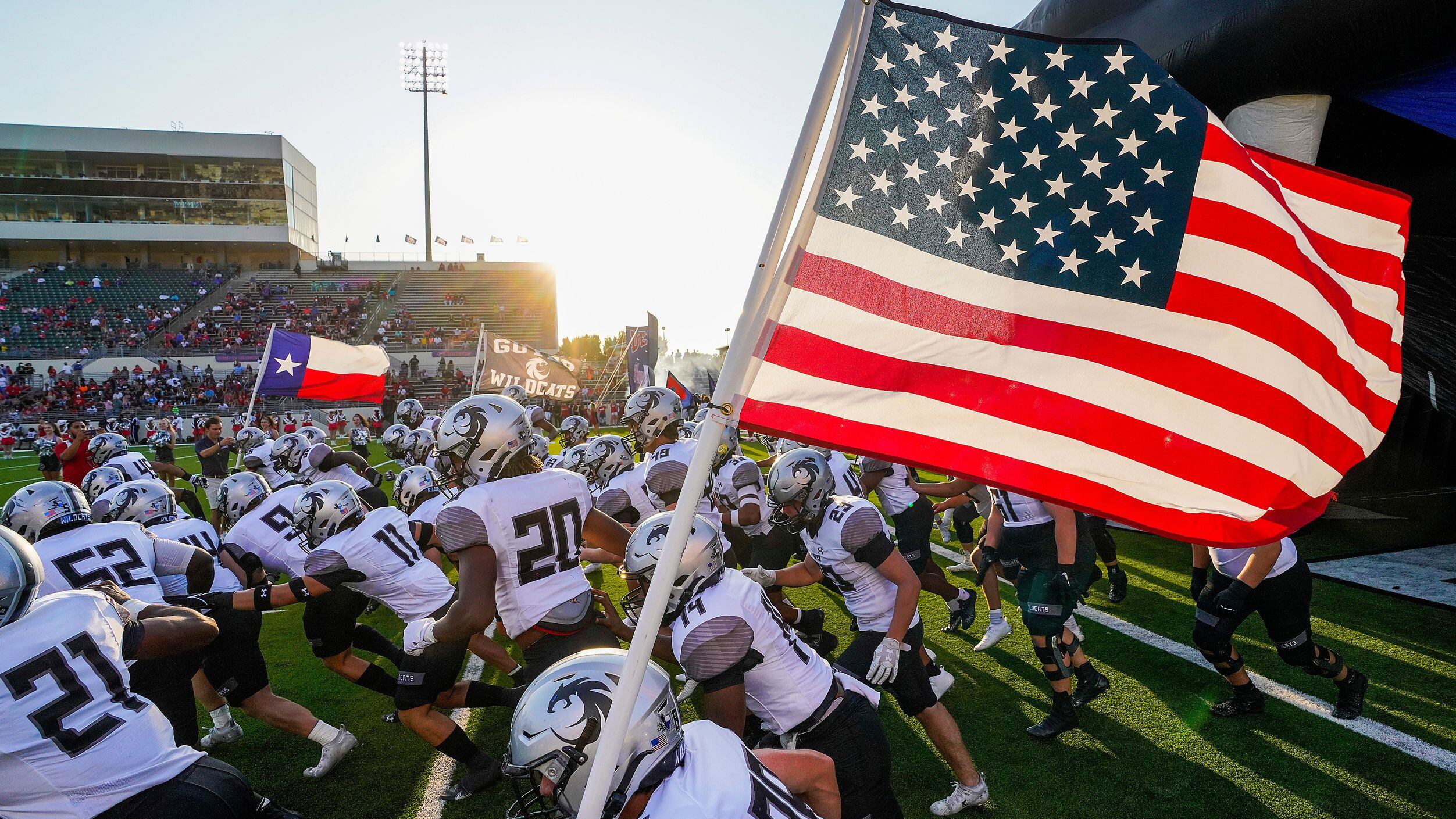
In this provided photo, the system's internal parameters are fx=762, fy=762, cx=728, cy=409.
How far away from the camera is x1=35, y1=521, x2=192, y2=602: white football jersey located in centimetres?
450

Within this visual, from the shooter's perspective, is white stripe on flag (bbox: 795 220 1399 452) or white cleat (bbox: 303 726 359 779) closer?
white stripe on flag (bbox: 795 220 1399 452)

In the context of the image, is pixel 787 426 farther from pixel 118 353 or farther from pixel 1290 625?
pixel 118 353

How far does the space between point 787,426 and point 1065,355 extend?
102cm

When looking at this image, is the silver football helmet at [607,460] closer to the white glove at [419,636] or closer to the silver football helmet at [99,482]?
the white glove at [419,636]

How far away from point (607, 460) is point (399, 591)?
11.6ft

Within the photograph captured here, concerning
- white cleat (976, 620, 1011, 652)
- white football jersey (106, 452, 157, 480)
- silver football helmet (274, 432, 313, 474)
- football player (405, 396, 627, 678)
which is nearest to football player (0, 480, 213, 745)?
football player (405, 396, 627, 678)

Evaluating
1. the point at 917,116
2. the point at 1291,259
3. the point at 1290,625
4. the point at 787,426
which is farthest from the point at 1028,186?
the point at 1290,625

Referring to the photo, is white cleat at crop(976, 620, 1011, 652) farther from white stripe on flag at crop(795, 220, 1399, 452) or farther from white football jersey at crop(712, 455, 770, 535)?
white stripe on flag at crop(795, 220, 1399, 452)

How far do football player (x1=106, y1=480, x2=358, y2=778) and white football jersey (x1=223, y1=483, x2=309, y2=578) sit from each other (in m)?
0.41

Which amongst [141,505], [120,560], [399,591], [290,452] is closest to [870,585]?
[399,591]

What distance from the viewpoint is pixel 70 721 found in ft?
9.27

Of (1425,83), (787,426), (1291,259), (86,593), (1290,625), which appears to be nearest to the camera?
(787,426)

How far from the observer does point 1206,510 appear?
2.66m

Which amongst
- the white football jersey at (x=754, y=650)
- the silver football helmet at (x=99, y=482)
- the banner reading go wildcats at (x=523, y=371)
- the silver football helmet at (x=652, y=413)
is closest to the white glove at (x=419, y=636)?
the white football jersey at (x=754, y=650)
